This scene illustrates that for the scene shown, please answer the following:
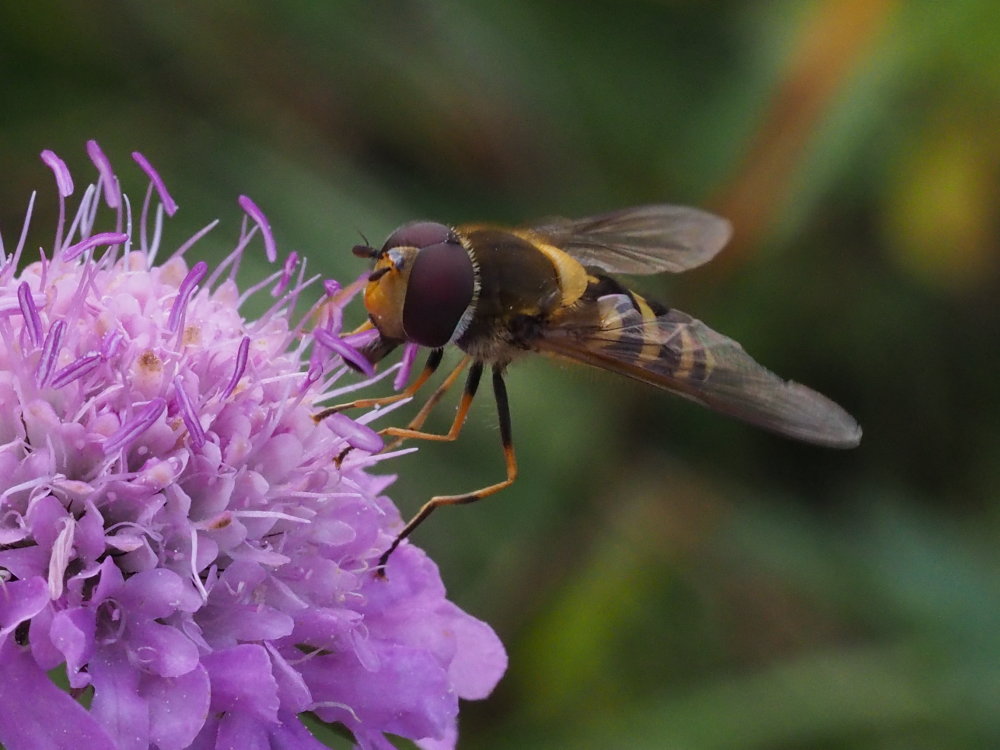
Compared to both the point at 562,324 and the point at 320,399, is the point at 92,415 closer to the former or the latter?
the point at 320,399

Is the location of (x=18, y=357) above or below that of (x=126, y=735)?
above

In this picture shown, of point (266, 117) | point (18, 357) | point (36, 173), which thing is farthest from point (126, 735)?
point (266, 117)

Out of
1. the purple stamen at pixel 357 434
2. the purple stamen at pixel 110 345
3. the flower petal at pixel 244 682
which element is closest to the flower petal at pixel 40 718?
the flower petal at pixel 244 682

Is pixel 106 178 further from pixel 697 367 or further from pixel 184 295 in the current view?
pixel 697 367

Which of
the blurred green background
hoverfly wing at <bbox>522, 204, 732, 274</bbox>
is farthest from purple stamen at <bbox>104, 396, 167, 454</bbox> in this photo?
the blurred green background

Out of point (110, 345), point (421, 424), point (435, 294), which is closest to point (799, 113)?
point (421, 424)

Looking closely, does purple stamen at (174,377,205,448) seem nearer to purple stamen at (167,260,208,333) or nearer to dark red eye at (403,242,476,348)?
purple stamen at (167,260,208,333)

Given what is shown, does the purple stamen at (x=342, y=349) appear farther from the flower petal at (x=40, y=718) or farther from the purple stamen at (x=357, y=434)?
the flower petal at (x=40, y=718)
